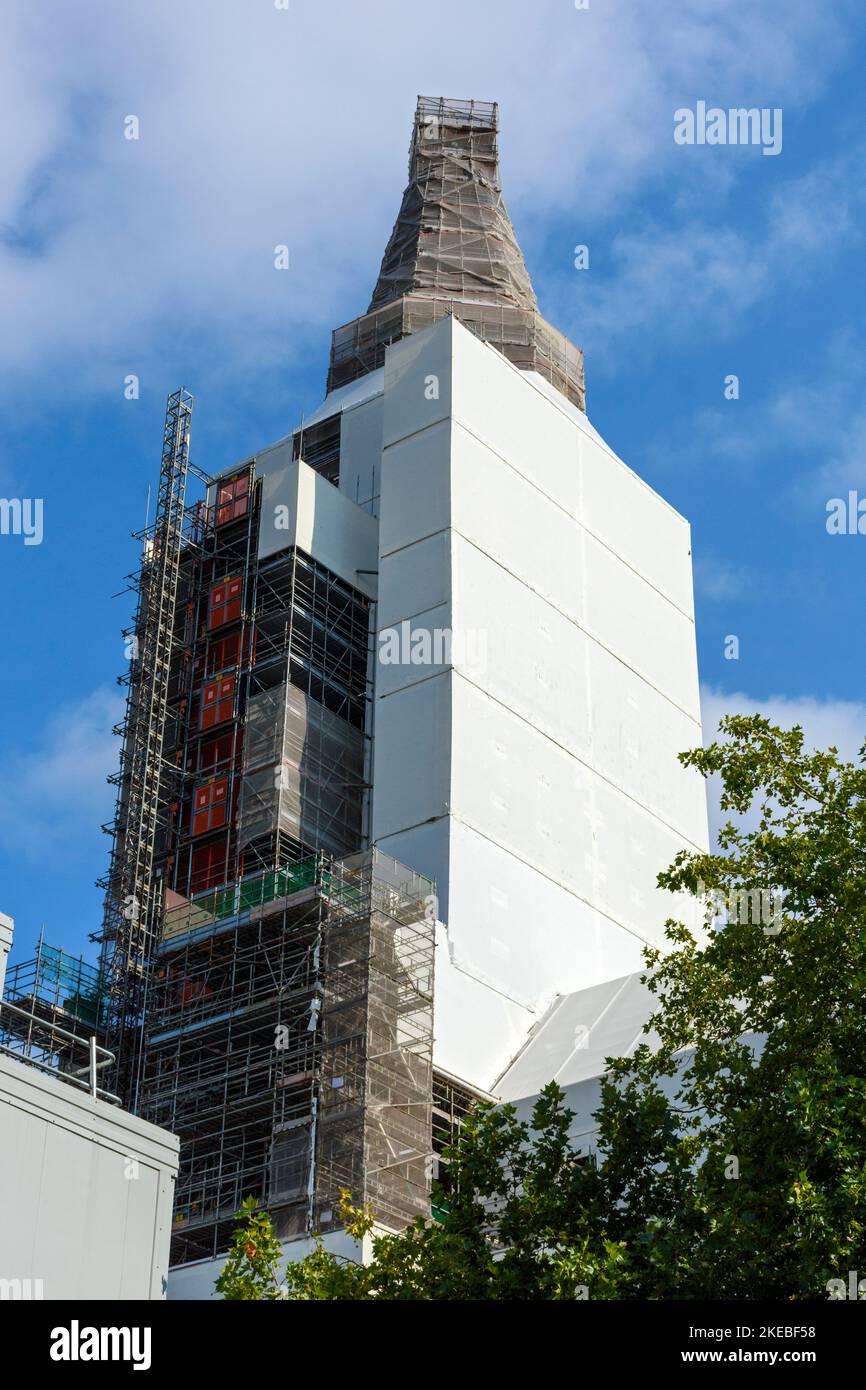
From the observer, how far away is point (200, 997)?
2047 inches

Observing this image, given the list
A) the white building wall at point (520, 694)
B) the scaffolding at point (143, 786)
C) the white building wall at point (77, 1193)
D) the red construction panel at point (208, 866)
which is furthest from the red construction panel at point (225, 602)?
the white building wall at point (77, 1193)

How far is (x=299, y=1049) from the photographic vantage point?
160ft

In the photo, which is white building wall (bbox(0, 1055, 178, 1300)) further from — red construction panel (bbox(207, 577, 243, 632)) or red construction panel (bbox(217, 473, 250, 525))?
red construction panel (bbox(217, 473, 250, 525))

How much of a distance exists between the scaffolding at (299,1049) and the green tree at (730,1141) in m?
16.2

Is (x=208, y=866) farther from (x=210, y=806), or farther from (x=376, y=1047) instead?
(x=376, y=1047)

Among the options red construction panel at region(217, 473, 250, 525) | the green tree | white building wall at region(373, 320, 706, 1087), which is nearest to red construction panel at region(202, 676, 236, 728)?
white building wall at region(373, 320, 706, 1087)

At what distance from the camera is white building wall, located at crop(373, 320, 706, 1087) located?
5606cm

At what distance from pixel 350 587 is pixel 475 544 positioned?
4946mm

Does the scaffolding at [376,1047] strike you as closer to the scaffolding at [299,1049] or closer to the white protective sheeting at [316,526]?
the scaffolding at [299,1049]

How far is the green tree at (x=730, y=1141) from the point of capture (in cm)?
2508

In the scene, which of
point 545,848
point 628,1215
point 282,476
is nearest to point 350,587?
point 282,476

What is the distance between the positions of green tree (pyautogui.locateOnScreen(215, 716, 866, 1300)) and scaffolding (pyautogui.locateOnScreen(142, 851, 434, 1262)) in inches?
636

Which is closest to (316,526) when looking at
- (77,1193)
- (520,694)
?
(520,694)
